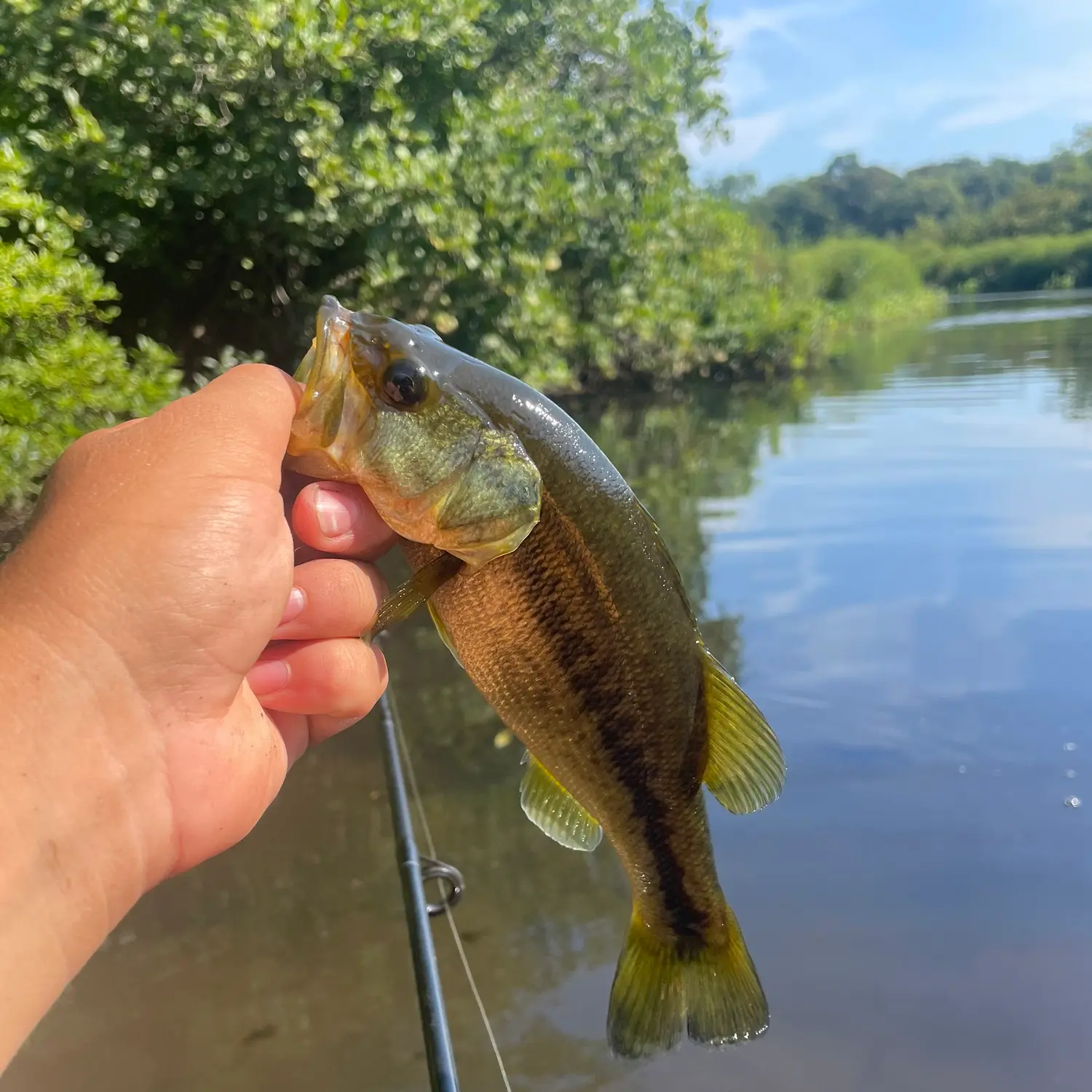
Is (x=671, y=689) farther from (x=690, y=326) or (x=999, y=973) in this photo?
(x=690, y=326)

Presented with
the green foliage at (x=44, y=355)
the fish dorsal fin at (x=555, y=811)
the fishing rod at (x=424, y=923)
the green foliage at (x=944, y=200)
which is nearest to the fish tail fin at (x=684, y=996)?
the fish dorsal fin at (x=555, y=811)

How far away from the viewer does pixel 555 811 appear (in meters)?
1.92

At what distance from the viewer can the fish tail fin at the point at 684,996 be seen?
6.07 feet

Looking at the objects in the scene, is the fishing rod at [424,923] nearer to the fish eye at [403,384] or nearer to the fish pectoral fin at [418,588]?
the fish pectoral fin at [418,588]

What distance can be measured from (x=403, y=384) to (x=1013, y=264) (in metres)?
87.2

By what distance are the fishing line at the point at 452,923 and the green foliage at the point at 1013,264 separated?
80197mm

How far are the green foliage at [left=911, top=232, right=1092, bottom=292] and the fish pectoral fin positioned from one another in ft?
270

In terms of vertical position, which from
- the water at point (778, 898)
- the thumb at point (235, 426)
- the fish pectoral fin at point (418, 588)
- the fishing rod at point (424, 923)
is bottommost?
the water at point (778, 898)

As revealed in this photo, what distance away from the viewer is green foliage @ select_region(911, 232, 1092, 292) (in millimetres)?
72000

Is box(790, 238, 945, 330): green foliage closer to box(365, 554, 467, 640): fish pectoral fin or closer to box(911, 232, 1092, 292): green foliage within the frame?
box(911, 232, 1092, 292): green foliage

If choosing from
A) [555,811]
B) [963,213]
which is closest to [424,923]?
[555,811]

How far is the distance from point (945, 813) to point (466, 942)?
2384mm

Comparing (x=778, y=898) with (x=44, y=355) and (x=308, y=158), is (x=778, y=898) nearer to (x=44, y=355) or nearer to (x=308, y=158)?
(x=44, y=355)

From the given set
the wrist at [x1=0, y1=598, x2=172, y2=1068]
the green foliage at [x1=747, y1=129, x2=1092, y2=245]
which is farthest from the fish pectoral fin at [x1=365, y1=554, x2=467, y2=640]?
the green foliage at [x1=747, y1=129, x2=1092, y2=245]
